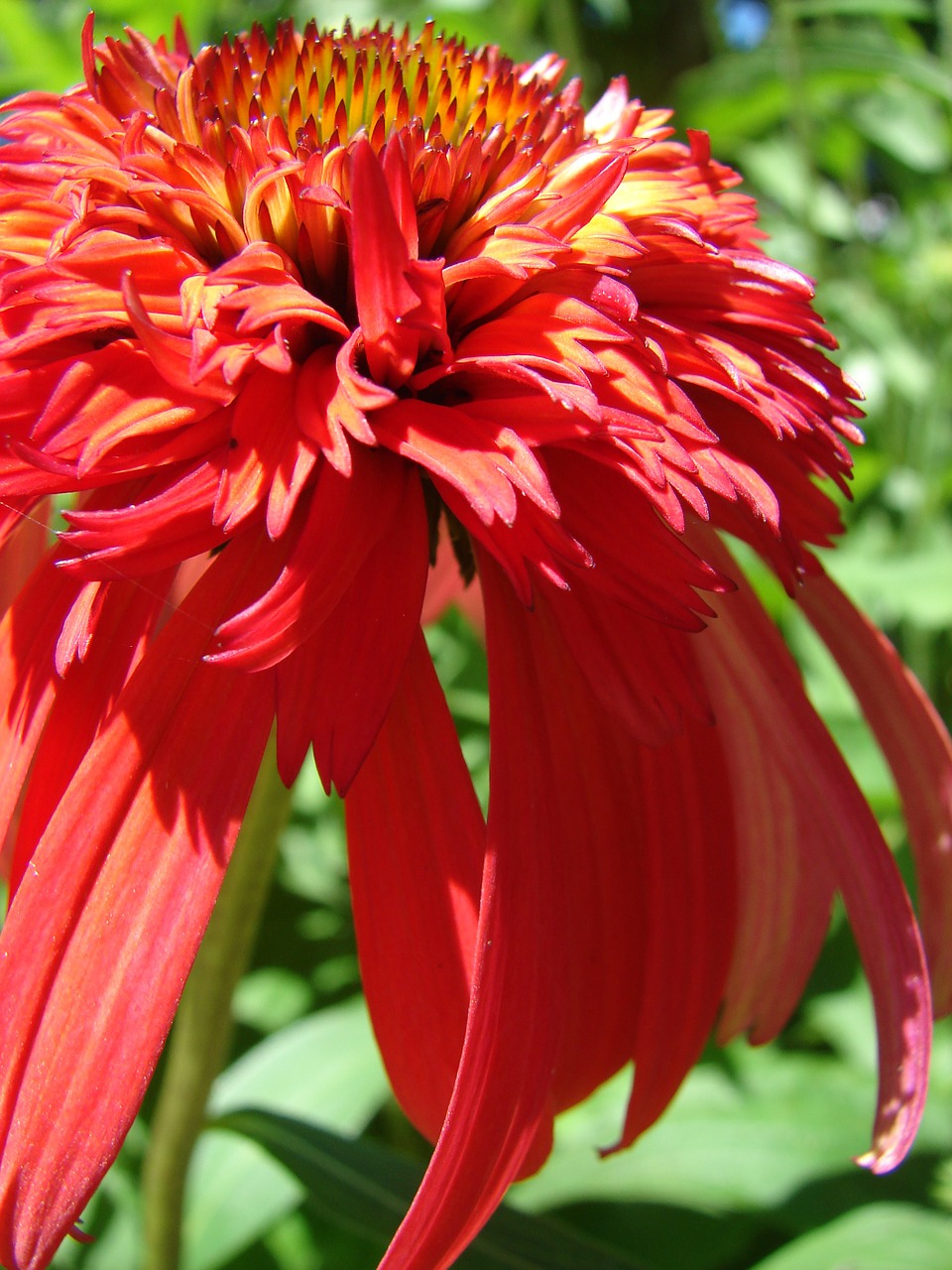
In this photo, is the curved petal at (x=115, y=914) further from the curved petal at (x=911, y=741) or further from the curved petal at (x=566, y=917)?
the curved petal at (x=911, y=741)

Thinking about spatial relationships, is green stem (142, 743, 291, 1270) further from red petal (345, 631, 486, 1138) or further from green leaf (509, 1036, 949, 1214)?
green leaf (509, 1036, 949, 1214)

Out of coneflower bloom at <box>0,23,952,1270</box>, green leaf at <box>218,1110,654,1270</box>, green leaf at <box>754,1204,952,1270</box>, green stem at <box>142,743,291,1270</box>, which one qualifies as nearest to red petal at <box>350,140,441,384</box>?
coneflower bloom at <box>0,23,952,1270</box>

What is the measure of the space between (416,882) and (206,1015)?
226mm

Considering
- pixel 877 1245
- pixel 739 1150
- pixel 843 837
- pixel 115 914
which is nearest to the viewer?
pixel 115 914

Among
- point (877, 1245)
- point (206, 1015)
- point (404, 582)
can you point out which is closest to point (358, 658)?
point (404, 582)

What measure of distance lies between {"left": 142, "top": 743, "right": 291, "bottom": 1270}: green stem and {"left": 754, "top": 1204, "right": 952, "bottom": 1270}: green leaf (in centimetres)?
38

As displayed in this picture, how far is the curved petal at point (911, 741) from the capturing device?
702 mm

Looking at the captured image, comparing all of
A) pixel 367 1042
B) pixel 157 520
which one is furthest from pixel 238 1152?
pixel 157 520

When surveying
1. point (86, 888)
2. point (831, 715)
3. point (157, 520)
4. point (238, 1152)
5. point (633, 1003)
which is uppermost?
point (157, 520)

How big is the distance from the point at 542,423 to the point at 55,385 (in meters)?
0.21

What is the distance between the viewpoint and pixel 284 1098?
94 cm

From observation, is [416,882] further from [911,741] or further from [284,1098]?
A: [284,1098]

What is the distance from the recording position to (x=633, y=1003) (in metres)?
0.60

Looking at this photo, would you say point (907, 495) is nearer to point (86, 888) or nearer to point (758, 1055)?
point (758, 1055)
